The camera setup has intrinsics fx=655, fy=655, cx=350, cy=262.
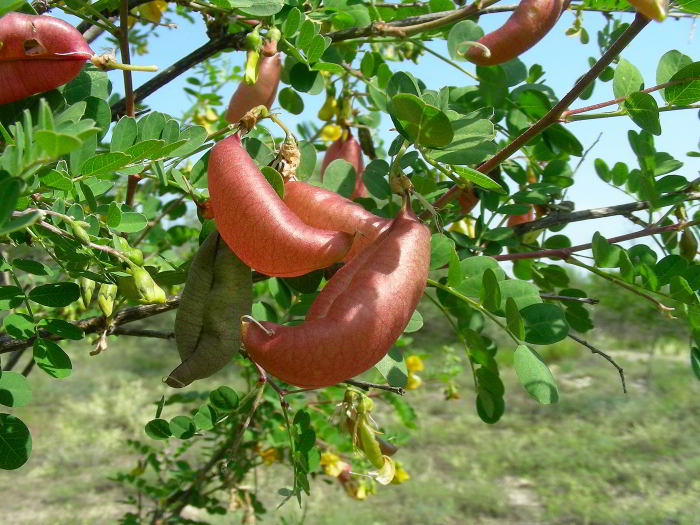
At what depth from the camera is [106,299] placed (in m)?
0.79

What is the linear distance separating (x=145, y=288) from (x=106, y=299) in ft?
0.58


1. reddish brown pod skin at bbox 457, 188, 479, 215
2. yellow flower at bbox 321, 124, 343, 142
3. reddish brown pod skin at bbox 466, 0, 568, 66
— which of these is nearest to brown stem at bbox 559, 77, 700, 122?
reddish brown pod skin at bbox 466, 0, 568, 66

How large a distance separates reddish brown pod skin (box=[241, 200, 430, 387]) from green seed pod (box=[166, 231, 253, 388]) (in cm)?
9

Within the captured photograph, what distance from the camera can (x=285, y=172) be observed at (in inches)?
27.9

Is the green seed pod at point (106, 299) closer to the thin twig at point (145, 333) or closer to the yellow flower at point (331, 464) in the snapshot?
the thin twig at point (145, 333)

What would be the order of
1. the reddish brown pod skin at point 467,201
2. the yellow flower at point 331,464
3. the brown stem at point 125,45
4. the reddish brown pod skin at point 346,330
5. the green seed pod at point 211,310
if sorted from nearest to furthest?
the reddish brown pod skin at point 346,330 → the green seed pod at point 211,310 → the brown stem at point 125,45 → the reddish brown pod skin at point 467,201 → the yellow flower at point 331,464

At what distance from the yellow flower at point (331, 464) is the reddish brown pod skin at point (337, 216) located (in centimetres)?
130

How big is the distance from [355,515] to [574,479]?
1.76 m

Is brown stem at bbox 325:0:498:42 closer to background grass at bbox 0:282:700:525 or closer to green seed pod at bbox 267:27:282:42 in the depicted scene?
green seed pod at bbox 267:27:282:42

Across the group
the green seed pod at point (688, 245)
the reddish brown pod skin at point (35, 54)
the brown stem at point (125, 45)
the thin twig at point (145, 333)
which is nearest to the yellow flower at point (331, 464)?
the thin twig at point (145, 333)

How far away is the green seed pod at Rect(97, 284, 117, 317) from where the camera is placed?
780 millimetres

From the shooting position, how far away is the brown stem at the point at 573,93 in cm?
58

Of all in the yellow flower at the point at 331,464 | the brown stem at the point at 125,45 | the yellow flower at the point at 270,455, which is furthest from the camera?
the yellow flower at the point at 270,455

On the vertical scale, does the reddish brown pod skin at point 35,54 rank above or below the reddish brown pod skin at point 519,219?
above
